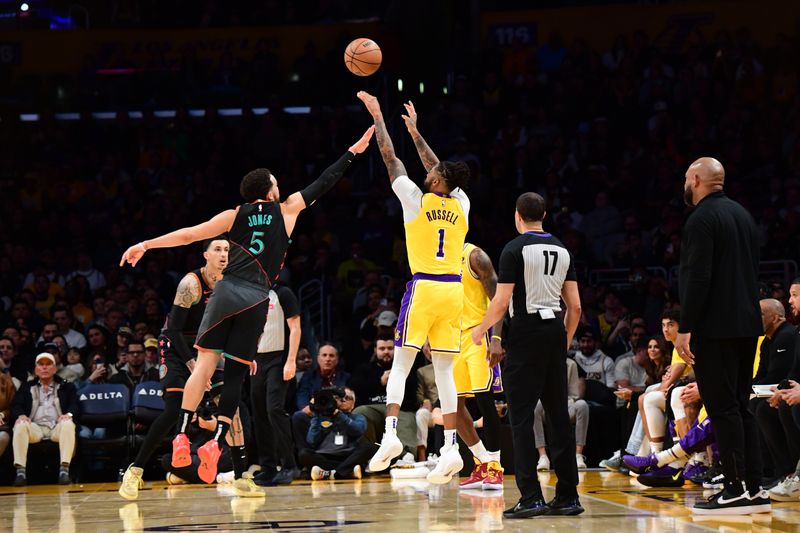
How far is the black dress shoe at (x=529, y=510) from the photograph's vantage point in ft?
22.4

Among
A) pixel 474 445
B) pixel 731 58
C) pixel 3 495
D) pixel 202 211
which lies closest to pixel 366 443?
pixel 474 445

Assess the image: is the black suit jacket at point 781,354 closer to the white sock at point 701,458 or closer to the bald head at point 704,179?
the white sock at point 701,458

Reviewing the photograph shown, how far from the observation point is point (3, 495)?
34.1 feet

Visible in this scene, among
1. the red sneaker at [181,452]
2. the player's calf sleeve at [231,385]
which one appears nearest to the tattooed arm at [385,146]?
the player's calf sleeve at [231,385]

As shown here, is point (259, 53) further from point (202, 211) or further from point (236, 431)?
point (236, 431)

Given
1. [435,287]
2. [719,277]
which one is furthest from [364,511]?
[719,277]

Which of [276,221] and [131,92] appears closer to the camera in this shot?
[276,221]

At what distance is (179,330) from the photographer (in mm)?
9648

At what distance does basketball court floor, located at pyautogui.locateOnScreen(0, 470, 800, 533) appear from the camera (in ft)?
21.1

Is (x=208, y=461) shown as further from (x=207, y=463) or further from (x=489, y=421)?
(x=489, y=421)

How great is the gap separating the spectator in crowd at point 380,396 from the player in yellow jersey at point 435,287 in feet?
12.5

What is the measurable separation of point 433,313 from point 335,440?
3818 millimetres

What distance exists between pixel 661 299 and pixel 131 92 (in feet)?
35.7

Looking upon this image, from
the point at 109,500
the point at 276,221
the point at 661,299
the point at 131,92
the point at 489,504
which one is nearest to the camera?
the point at 489,504
